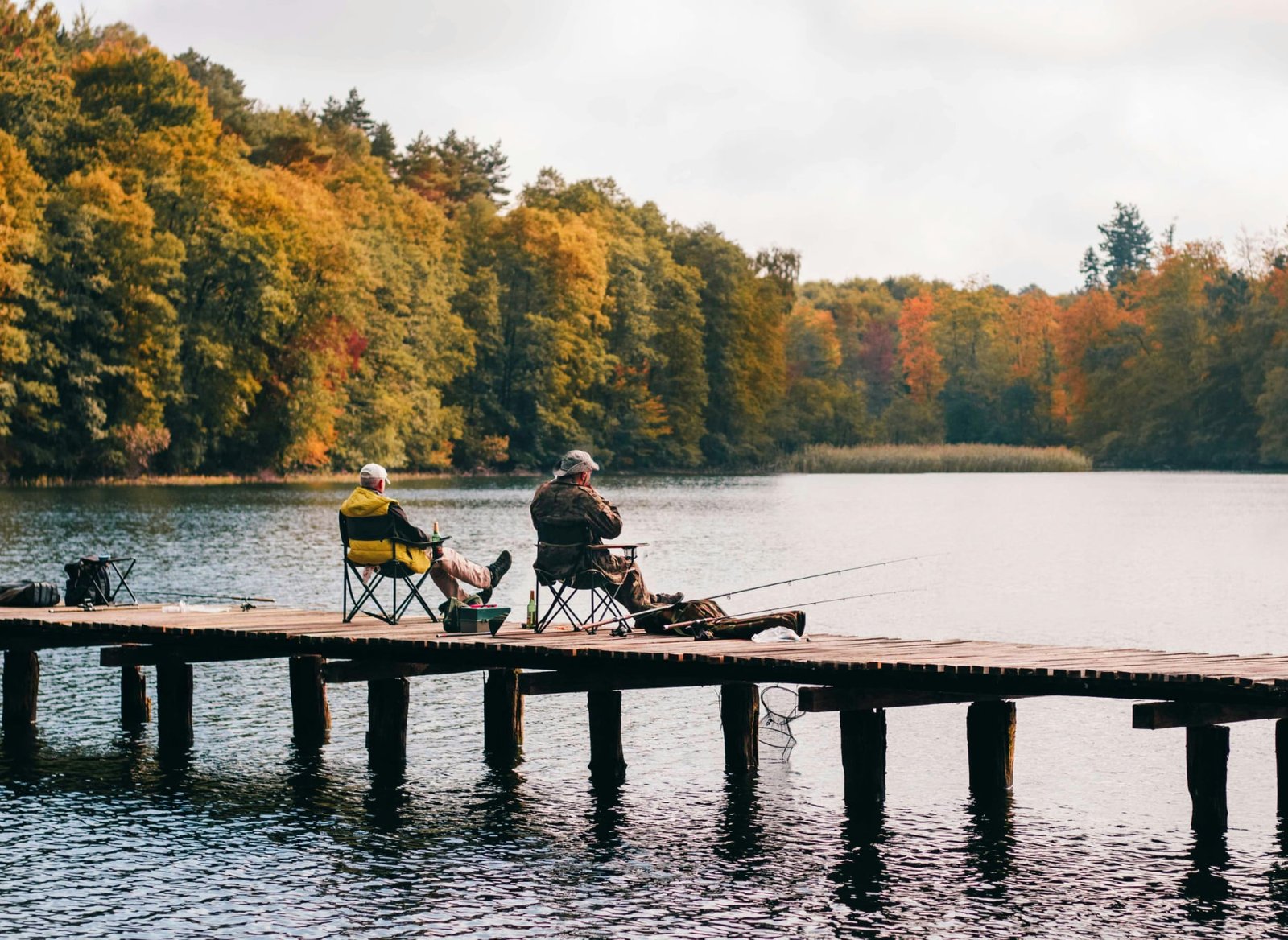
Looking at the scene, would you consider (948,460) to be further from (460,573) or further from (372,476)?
(372,476)

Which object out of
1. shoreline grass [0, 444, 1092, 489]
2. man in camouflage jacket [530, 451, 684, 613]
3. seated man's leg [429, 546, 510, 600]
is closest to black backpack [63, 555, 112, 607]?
seated man's leg [429, 546, 510, 600]

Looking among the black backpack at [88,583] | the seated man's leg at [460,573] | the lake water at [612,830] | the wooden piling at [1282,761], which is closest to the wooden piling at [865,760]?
the lake water at [612,830]

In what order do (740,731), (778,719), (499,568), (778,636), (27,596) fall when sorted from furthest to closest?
(27,596) < (778,719) < (499,568) < (740,731) < (778,636)

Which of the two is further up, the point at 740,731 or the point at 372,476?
the point at 372,476

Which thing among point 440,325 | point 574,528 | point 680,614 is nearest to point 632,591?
point 680,614

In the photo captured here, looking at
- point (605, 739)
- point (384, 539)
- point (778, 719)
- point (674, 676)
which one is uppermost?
point (384, 539)

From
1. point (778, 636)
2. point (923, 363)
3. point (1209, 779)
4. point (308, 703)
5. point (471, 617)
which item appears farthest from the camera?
point (923, 363)

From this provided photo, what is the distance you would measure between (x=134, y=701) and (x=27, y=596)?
142 centimetres

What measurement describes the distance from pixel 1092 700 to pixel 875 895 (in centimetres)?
840

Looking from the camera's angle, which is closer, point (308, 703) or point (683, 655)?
point (683, 655)

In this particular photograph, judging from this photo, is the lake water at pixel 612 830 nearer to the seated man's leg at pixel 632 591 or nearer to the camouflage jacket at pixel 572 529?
the seated man's leg at pixel 632 591

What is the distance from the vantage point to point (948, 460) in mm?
100812

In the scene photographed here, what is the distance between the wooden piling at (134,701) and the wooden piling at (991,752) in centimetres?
784

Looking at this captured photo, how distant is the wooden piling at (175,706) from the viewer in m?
16.8
